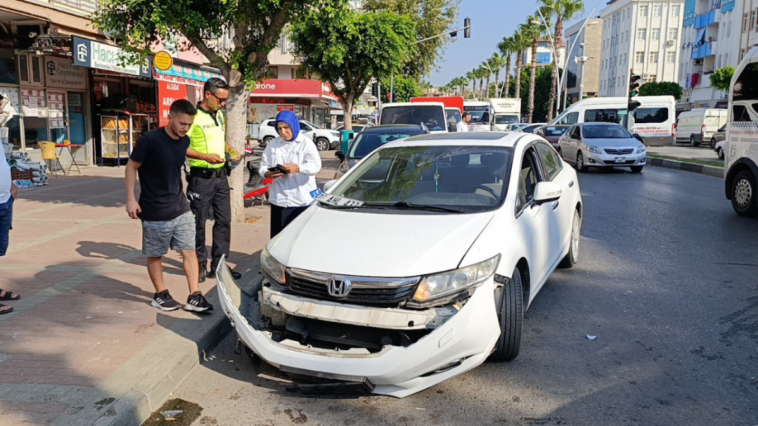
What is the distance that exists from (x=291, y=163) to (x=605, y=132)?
15.6 metres

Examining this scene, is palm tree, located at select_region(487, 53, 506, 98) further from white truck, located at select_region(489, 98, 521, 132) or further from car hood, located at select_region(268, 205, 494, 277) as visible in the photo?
car hood, located at select_region(268, 205, 494, 277)

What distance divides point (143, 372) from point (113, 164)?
1655 cm

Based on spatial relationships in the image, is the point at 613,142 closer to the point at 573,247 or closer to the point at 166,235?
the point at 573,247

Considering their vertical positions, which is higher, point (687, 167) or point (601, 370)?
point (687, 167)

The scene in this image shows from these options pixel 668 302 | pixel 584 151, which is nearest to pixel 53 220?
pixel 668 302

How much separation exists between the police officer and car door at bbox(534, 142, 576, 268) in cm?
290

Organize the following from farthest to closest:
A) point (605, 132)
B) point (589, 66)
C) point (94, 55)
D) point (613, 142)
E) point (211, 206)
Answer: point (589, 66), point (605, 132), point (613, 142), point (94, 55), point (211, 206)

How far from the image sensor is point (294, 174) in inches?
239

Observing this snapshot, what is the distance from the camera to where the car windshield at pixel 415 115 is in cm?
1655

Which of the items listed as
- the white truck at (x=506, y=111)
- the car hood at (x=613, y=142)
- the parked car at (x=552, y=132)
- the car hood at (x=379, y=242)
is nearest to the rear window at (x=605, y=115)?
the parked car at (x=552, y=132)

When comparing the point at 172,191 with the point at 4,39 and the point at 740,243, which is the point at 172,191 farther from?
the point at 4,39

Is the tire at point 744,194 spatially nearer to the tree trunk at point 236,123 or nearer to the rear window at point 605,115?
the tree trunk at point 236,123

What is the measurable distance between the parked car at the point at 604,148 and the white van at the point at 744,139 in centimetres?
781

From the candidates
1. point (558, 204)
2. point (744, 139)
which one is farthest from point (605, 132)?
point (558, 204)
